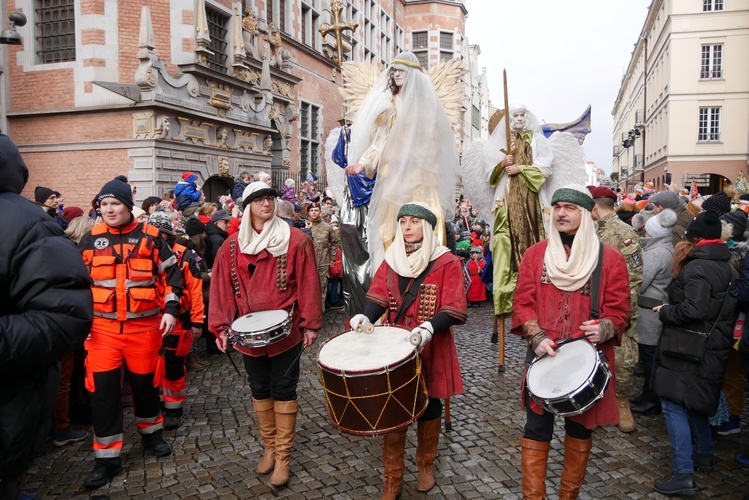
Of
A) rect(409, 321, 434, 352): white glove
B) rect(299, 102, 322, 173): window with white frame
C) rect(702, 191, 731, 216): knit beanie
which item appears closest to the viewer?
rect(409, 321, 434, 352): white glove

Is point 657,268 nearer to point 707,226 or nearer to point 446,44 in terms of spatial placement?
point 707,226

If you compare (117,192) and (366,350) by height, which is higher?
(117,192)

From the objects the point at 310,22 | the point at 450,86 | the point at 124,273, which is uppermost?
the point at 310,22

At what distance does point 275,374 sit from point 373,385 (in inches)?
47.8

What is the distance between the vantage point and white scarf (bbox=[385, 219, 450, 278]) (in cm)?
350

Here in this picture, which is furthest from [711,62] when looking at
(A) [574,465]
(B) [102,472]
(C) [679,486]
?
(B) [102,472]

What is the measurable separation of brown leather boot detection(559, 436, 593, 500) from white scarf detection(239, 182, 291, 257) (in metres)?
2.22

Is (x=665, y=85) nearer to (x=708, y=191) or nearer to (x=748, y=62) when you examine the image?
(x=748, y=62)

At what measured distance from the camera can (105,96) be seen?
12812mm

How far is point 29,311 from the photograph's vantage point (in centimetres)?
207

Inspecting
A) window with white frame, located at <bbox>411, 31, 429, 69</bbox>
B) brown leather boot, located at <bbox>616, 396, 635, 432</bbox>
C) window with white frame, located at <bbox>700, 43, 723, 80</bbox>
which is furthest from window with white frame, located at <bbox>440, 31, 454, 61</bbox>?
brown leather boot, located at <bbox>616, 396, 635, 432</bbox>

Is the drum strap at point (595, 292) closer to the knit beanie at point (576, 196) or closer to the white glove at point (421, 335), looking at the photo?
the knit beanie at point (576, 196)

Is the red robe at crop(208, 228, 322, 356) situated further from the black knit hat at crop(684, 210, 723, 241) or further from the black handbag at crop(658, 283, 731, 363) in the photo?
the black knit hat at crop(684, 210, 723, 241)

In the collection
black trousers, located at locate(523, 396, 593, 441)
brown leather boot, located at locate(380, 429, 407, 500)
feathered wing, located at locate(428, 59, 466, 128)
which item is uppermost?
feathered wing, located at locate(428, 59, 466, 128)
